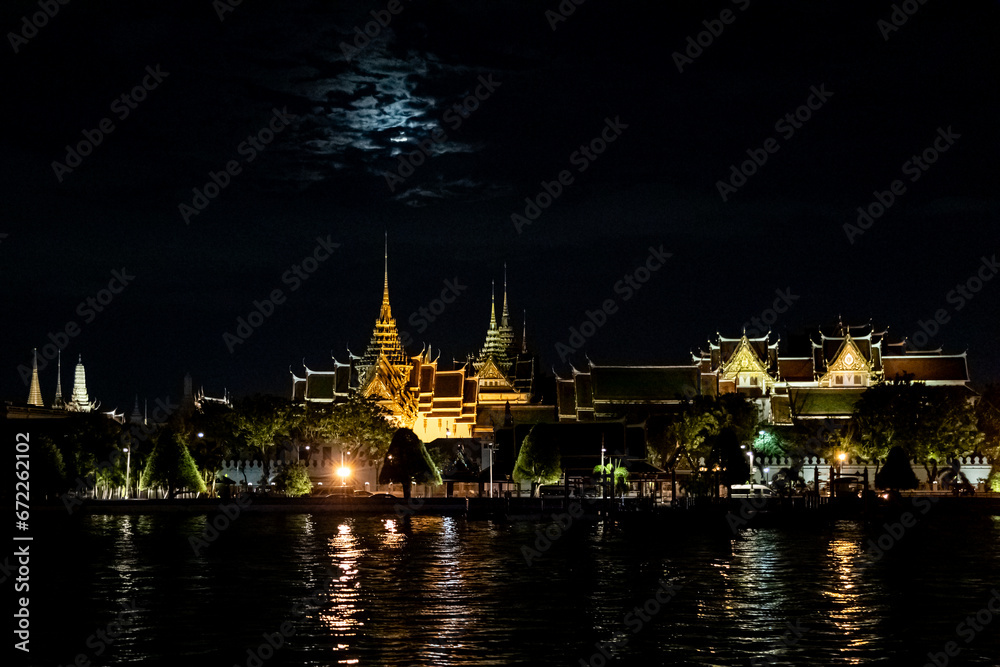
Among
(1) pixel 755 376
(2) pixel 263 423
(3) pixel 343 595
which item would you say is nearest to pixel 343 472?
(2) pixel 263 423

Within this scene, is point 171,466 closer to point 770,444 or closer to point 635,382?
point 770,444

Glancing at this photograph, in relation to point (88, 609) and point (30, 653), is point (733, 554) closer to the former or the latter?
point (88, 609)

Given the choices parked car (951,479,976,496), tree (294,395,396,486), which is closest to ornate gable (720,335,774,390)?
parked car (951,479,976,496)

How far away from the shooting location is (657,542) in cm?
5044

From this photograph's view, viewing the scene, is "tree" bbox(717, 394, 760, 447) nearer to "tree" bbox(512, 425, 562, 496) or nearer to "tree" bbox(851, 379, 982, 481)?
"tree" bbox(851, 379, 982, 481)

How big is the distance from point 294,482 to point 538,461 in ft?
47.5

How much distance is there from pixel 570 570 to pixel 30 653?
17.9m

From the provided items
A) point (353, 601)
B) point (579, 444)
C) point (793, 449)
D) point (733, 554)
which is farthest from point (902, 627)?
point (793, 449)

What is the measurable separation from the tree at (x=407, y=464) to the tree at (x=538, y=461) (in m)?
4.82

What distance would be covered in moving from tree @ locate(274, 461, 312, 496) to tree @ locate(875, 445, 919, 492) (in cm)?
3206

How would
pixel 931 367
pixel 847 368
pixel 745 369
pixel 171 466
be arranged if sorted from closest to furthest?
pixel 171 466 → pixel 847 368 → pixel 931 367 → pixel 745 369

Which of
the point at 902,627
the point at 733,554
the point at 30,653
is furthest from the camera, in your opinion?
the point at 733,554

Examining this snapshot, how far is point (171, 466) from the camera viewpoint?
230 ft

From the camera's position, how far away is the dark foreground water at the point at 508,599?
85.6 feet
